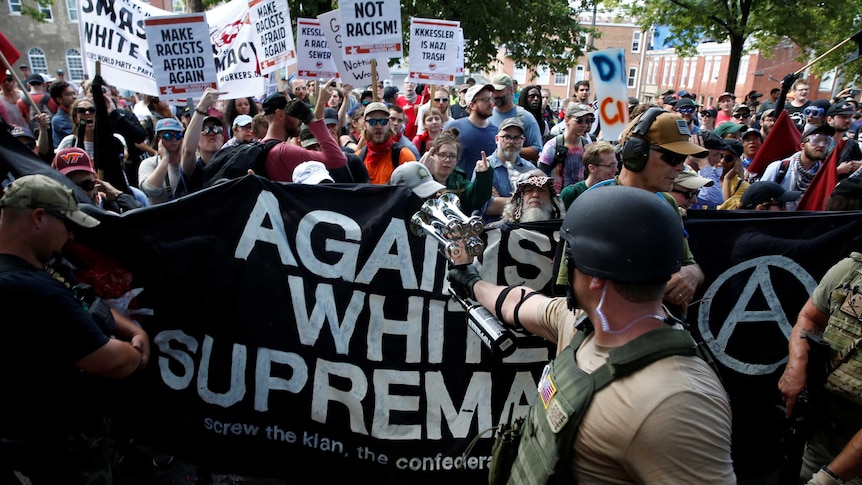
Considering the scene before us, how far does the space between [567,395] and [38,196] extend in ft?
7.95

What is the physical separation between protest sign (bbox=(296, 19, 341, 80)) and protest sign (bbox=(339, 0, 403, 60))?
1.07 m

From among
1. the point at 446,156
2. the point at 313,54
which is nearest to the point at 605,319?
the point at 446,156

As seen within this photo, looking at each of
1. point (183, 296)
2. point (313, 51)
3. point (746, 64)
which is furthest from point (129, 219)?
point (746, 64)

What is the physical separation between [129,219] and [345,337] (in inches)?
57.8

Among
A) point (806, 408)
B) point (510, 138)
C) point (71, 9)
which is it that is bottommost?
point (806, 408)

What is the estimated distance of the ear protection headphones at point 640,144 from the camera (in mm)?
2842

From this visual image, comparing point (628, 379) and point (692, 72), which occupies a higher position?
point (692, 72)

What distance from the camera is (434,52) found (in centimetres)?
798

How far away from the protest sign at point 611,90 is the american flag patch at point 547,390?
4.43 meters

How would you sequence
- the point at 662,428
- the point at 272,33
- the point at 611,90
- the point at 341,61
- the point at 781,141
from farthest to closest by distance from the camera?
the point at 341,61 < the point at 272,33 < the point at 781,141 < the point at 611,90 < the point at 662,428

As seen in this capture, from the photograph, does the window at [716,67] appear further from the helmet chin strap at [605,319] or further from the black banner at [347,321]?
the helmet chin strap at [605,319]

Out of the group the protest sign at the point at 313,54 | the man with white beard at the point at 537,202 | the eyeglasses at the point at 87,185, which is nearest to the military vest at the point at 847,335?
the man with white beard at the point at 537,202

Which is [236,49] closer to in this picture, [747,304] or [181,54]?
[181,54]

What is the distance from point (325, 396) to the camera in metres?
3.36
